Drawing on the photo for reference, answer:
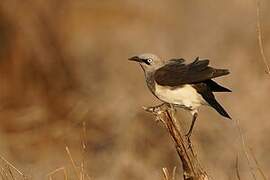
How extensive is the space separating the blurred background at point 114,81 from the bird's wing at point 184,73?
14.8ft

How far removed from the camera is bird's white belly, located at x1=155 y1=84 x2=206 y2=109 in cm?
633

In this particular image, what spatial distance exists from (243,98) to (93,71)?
7.58ft

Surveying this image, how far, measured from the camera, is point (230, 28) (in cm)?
1385

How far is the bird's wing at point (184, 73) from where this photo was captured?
6102 millimetres

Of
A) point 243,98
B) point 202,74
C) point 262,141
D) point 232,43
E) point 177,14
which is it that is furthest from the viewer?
point 177,14

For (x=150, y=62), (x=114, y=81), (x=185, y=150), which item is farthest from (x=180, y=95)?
(x=114, y=81)

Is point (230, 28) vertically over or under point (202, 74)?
under

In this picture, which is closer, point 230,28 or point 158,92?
point 158,92

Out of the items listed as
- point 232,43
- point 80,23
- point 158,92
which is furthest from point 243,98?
point 158,92

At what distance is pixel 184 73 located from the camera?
6277 mm

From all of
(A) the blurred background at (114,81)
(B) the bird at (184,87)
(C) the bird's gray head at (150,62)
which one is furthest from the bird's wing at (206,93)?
(A) the blurred background at (114,81)

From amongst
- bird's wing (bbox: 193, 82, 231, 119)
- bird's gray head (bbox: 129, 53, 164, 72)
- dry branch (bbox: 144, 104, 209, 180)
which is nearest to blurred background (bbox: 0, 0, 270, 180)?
bird's gray head (bbox: 129, 53, 164, 72)

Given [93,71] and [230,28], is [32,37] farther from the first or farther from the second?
[230,28]

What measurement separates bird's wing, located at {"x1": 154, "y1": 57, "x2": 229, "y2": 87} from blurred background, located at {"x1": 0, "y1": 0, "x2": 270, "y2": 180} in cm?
452
